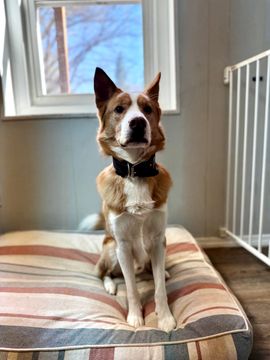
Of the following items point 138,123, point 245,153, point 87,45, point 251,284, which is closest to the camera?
point 138,123

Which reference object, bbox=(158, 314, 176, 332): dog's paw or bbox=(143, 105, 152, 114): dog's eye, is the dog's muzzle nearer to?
bbox=(143, 105, 152, 114): dog's eye

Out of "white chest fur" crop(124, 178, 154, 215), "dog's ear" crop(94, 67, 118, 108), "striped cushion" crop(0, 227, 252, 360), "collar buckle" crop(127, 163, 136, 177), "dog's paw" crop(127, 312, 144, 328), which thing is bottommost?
"dog's paw" crop(127, 312, 144, 328)

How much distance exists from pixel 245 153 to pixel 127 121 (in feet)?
2.75

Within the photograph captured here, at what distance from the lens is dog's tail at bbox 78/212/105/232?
5.49 feet

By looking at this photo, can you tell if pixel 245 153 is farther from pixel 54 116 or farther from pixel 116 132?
pixel 54 116

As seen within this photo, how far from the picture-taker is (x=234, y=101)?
63.7 inches

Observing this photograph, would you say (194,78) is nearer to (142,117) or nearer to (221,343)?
(142,117)

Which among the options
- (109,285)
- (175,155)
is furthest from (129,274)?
(175,155)

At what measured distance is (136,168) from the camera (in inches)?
39.8

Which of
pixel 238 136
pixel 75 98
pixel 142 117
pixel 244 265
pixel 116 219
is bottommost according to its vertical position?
pixel 244 265

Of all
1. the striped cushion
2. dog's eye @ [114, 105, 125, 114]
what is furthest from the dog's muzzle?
the striped cushion

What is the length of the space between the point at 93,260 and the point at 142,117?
2.79ft

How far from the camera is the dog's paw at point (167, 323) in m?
0.92

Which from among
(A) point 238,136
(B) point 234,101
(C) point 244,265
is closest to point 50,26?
(B) point 234,101
